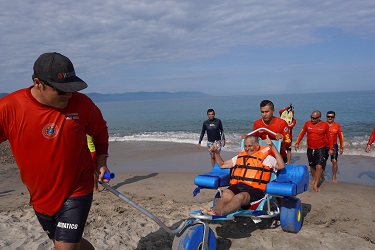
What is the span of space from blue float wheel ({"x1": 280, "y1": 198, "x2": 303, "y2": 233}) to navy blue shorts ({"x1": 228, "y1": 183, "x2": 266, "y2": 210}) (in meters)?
0.38

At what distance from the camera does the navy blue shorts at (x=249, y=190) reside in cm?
493

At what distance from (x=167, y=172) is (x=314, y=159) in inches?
179

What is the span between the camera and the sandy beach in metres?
4.67

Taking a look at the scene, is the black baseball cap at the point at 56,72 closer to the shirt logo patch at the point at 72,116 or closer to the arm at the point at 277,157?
the shirt logo patch at the point at 72,116

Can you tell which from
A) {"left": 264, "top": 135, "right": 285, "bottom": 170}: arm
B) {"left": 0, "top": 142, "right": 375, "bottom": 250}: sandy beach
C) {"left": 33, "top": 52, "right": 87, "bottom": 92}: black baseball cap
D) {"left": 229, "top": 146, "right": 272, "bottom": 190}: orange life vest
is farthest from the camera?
{"left": 264, "top": 135, "right": 285, "bottom": 170}: arm

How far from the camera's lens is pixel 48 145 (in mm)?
2555

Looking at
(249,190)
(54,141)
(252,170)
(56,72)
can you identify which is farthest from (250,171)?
(56,72)

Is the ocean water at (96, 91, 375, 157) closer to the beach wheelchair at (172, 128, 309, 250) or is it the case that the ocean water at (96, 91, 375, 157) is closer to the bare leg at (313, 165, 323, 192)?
the bare leg at (313, 165, 323, 192)

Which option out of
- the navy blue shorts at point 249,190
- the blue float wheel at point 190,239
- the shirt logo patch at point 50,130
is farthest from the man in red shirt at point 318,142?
the shirt logo patch at point 50,130

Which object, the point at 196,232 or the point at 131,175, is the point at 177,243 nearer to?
the point at 196,232

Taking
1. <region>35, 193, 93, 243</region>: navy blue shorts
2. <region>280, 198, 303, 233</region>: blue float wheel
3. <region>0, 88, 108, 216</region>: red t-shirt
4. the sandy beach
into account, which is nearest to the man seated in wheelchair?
<region>280, 198, 303, 233</region>: blue float wheel

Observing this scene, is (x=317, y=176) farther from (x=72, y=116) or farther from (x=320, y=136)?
(x=72, y=116)

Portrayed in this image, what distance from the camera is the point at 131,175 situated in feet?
34.3

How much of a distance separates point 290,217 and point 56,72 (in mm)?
3876
